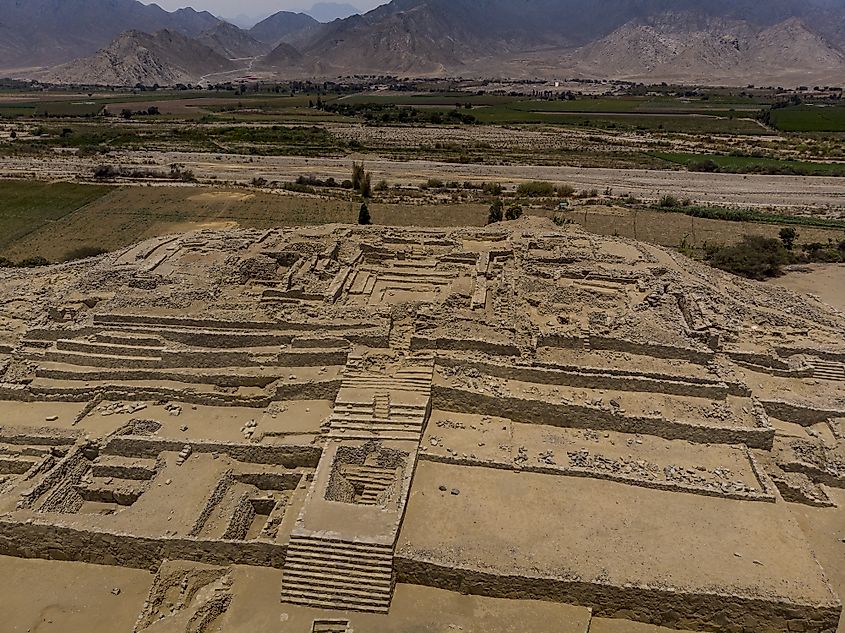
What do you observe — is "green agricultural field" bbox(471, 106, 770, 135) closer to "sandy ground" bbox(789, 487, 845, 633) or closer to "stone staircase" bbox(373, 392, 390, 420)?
"sandy ground" bbox(789, 487, 845, 633)

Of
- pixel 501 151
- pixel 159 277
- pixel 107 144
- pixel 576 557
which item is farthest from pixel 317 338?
pixel 107 144

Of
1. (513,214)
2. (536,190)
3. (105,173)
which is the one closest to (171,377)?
(513,214)

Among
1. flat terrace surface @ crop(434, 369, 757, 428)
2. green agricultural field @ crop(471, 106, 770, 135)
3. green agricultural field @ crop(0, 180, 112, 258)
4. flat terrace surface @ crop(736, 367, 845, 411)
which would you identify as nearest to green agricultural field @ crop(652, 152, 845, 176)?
green agricultural field @ crop(471, 106, 770, 135)

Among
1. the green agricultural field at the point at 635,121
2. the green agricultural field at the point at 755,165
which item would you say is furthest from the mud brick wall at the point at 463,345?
the green agricultural field at the point at 635,121

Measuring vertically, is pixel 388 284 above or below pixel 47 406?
above

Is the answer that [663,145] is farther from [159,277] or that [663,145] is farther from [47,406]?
[47,406]

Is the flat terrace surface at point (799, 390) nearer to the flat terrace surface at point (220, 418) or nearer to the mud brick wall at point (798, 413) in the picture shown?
the mud brick wall at point (798, 413)
